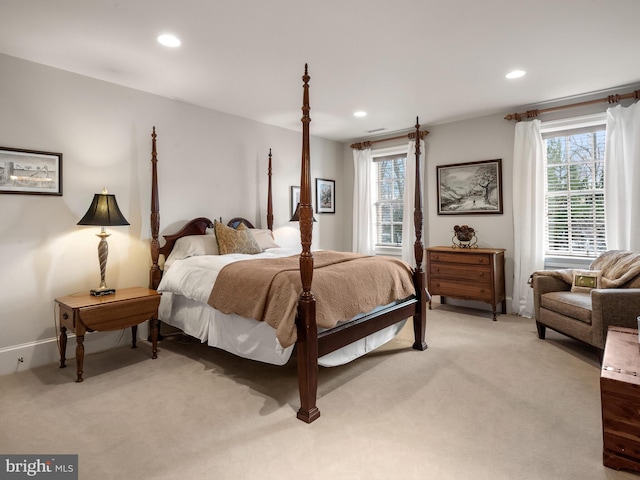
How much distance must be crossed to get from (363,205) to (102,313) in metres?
4.12

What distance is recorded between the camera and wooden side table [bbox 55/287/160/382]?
271 centimetres

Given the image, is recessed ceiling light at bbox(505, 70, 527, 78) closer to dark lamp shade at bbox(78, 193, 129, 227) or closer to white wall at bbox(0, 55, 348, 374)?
white wall at bbox(0, 55, 348, 374)

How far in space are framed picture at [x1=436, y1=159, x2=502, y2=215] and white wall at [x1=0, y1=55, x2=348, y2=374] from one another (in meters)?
2.43

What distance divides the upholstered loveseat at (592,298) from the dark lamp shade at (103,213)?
3.96 metres

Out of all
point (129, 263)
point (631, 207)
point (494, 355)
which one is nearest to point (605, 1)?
point (631, 207)

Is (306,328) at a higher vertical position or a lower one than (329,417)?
higher

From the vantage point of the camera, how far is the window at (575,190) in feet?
13.3

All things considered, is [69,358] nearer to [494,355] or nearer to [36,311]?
[36,311]

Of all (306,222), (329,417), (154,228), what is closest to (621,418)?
(329,417)

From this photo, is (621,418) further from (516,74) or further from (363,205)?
(363,205)

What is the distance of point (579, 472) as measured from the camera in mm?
1700

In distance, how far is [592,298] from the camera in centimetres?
288

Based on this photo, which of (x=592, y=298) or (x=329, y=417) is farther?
(x=592, y=298)

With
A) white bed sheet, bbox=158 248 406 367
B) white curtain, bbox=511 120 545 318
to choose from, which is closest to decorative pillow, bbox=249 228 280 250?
white bed sheet, bbox=158 248 406 367
